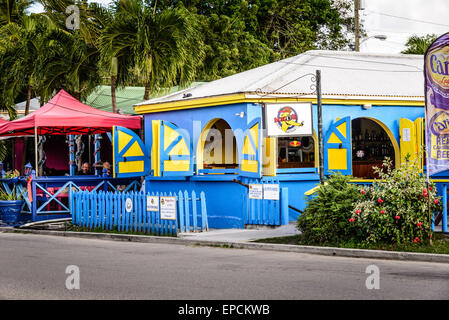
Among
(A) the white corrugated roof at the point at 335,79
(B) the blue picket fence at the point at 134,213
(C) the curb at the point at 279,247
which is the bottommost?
(C) the curb at the point at 279,247

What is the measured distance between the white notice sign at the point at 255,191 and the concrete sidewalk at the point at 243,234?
892mm

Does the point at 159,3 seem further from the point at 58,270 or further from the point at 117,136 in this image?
the point at 58,270

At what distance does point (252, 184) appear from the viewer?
16.7 metres

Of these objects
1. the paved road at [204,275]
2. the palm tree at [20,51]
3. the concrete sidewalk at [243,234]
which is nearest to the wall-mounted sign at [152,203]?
the concrete sidewalk at [243,234]

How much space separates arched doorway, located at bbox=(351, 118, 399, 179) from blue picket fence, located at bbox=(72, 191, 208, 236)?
22.1 ft

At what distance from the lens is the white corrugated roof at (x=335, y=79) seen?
18797 millimetres

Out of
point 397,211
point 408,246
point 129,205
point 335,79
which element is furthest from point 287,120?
point 408,246

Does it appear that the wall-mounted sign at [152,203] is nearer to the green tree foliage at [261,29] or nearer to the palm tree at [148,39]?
the palm tree at [148,39]

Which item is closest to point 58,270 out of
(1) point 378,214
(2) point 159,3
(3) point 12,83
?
(1) point 378,214

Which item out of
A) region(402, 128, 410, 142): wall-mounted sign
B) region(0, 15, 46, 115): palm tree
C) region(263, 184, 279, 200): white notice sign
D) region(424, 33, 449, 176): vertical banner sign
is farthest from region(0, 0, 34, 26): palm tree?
region(424, 33, 449, 176): vertical banner sign

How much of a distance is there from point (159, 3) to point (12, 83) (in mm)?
12395

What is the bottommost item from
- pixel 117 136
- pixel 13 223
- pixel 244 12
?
pixel 13 223

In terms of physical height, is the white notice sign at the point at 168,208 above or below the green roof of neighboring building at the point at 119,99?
below

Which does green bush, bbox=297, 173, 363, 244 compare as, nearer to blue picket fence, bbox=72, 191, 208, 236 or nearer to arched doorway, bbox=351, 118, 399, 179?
blue picket fence, bbox=72, 191, 208, 236
